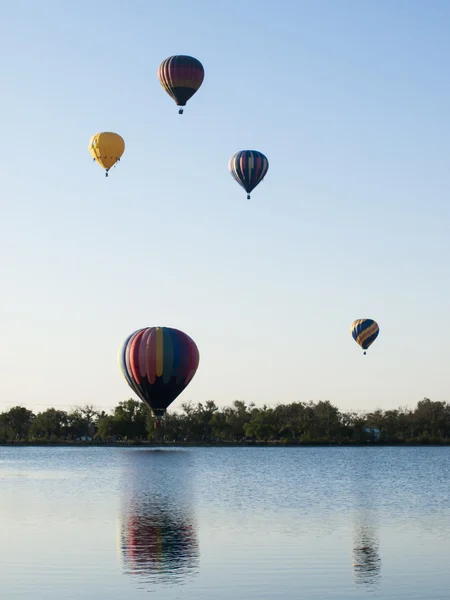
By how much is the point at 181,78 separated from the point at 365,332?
53471 millimetres

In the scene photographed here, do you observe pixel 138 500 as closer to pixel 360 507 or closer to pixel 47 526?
pixel 360 507

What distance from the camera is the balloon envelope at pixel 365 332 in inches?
5226

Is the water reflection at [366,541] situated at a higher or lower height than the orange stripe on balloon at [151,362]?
lower

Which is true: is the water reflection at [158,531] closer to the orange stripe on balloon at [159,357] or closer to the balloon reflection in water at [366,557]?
the balloon reflection in water at [366,557]

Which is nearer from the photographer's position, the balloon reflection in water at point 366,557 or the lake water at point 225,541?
the lake water at point 225,541

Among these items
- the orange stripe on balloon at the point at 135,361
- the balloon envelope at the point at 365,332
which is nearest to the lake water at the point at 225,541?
the orange stripe on balloon at the point at 135,361

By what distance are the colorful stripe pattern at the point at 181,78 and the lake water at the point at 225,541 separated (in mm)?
29631

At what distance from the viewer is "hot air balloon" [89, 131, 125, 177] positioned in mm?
91500

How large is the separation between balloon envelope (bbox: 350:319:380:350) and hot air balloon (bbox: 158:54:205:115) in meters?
51.8

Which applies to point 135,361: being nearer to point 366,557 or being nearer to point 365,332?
point 366,557

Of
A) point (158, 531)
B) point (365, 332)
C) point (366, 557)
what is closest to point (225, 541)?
point (158, 531)

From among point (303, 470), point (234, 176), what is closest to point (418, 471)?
point (303, 470)

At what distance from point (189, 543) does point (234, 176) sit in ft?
176

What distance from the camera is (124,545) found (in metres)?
47.4
